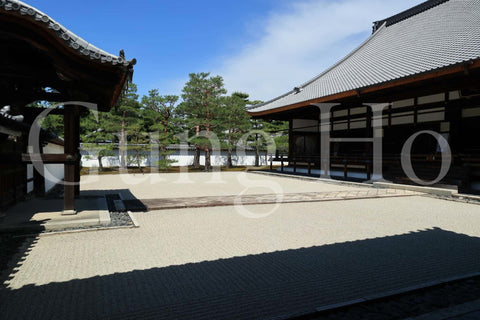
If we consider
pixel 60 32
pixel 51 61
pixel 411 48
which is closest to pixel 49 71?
pixel 51 61

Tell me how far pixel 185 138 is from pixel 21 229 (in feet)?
67.5

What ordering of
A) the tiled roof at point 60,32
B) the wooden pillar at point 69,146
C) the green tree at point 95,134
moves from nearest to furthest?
the tiled roof at point 60,32, the wooden pillar at point 69,146, the green tree at point 95,134

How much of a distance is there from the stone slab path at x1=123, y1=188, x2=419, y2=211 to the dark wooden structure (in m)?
2.08

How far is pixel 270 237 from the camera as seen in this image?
4.54 meters

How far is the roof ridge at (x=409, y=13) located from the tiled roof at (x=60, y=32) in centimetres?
1665

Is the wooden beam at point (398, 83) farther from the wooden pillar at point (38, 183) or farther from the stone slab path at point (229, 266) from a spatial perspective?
the wooden pillar at point (38, 183)

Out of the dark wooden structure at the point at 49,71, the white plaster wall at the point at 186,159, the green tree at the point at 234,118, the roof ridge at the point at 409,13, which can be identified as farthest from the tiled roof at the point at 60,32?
the green tree at the point at 234,118

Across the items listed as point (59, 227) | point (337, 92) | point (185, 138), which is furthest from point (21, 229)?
point (185, 138)

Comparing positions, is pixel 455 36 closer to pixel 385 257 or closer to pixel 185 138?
pixel 385 257

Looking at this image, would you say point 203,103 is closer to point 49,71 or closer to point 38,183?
point 38,183

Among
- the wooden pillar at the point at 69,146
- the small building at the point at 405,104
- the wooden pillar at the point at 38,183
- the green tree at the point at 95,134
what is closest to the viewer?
the wooden pillar at the point at 69,146

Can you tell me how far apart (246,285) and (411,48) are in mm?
12841

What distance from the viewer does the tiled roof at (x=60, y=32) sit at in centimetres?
347

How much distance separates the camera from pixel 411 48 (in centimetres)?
1192
